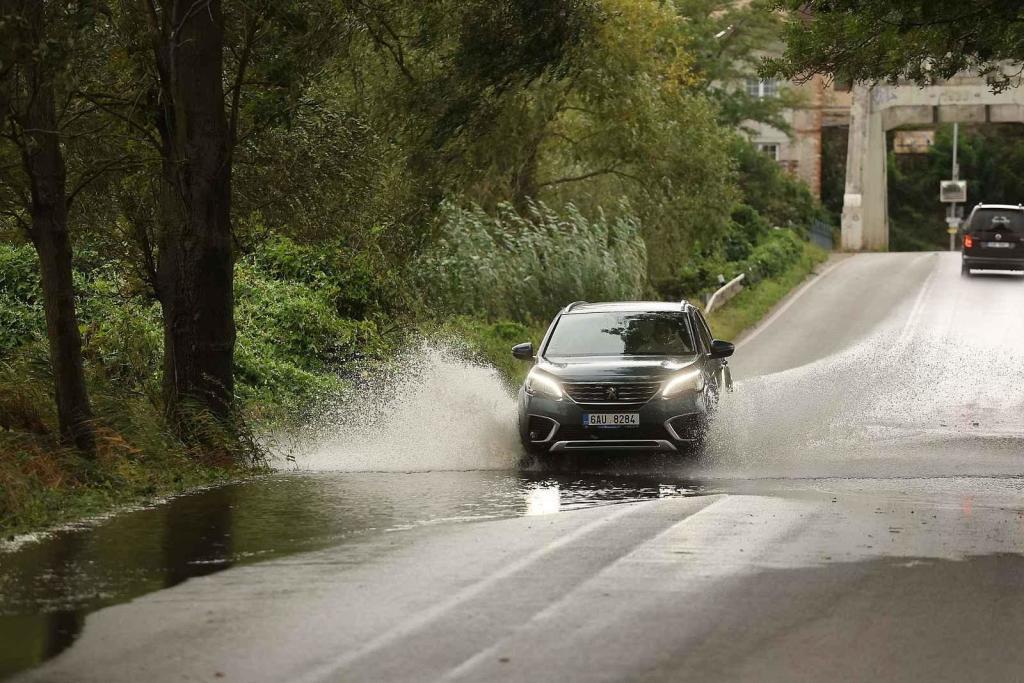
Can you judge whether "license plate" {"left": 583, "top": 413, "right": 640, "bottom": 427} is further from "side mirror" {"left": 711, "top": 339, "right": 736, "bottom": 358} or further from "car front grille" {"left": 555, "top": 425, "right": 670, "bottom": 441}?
"side mirror" {"left": 711, "top": 339, "right": 736, "bottom": 358}

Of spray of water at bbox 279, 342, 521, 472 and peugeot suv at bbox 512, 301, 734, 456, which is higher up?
peugeot suv at bbox 512, 301, 734, 456

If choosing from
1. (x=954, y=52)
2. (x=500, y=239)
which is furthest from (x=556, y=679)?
(x=500, y=239)

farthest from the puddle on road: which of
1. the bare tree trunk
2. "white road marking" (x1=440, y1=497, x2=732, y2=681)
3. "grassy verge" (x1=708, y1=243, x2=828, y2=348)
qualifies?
"grassy verge" (x1=708, y1=243, x2=828, y2=348)

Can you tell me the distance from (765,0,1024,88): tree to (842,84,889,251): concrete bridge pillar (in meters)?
40.5

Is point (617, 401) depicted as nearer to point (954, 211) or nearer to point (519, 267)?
point (519, 267)

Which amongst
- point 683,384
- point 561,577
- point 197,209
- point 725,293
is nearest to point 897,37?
point 683,384

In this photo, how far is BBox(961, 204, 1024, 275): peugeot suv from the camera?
42.6 m

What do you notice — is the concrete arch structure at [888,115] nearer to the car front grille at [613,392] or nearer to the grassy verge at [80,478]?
the car front grille at [613,392]

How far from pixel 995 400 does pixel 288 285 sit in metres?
10.7

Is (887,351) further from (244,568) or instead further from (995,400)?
(244,568)

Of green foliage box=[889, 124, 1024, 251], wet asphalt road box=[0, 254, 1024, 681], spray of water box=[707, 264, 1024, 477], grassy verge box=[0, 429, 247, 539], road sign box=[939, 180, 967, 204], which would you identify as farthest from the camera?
green foliage box=[889, 124, 1024, 251]

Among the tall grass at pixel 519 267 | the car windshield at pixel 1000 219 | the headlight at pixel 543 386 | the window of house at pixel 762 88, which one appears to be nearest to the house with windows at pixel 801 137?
the window of house at pixel 762 88

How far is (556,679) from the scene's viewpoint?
265 inches

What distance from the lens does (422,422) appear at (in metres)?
19.1
